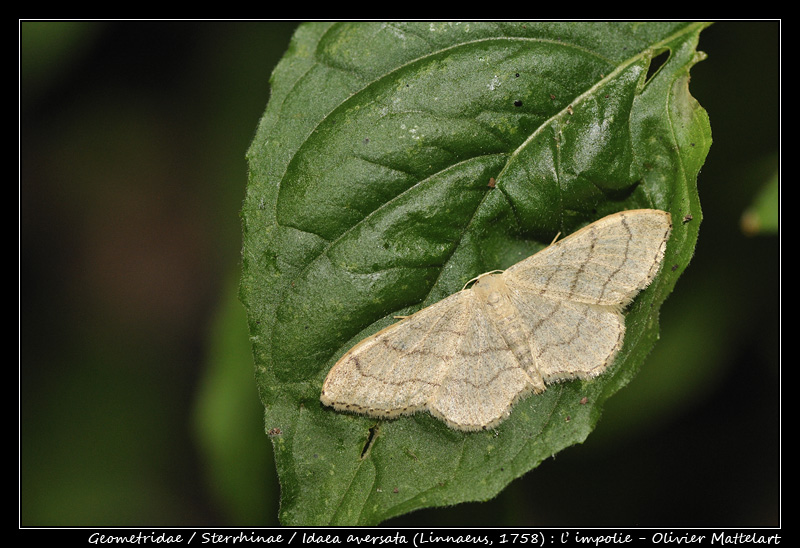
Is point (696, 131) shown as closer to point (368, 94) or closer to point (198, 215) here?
point (368, 94)

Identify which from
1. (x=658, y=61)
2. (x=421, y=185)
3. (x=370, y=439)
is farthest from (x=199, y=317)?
(x=658, y=61)

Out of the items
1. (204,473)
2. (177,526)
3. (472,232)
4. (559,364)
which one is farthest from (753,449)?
(177,526)

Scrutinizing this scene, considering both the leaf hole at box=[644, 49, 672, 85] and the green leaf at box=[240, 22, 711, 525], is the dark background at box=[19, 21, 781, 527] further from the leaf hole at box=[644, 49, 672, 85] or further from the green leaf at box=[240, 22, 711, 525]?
the green leaf at box=[240, 22, 711, 525]

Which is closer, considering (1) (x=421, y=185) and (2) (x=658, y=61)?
(1) (x=421, y=185)

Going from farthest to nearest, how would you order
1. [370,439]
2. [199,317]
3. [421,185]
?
1. [199,317]
2. [370,439]
3. [421,185]

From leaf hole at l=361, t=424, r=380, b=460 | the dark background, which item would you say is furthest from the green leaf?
the dark background

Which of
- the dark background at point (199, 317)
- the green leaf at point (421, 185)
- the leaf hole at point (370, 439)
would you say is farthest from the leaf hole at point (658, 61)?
the leaf hole at point (370, 439)

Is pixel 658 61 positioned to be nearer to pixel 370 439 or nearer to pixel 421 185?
pixel 421 185
